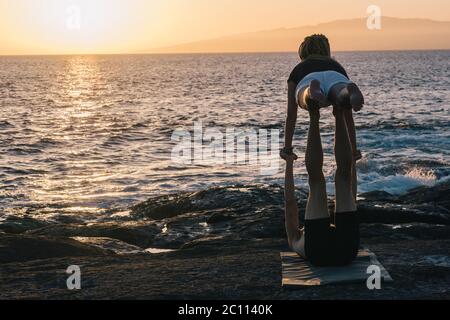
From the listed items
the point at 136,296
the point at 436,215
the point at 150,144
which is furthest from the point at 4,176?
the point at 136,296

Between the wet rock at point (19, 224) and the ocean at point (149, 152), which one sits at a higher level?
the wet rock at point (19, 224)

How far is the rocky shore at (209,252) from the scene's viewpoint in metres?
6.14

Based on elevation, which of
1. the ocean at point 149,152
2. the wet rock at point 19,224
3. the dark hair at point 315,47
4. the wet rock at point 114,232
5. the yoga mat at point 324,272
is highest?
the dark hair at point 315,47

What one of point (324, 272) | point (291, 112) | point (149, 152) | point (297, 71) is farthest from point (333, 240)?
point (149, 152)

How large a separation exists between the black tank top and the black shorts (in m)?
1.37

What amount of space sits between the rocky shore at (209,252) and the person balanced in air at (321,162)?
50cm

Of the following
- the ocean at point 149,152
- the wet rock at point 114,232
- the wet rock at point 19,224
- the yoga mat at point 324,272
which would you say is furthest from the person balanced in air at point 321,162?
the ocean at point 149,152

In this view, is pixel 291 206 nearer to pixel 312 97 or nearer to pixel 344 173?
pixel 344 173

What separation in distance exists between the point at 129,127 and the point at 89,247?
30131mm

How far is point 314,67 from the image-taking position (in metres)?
6.41

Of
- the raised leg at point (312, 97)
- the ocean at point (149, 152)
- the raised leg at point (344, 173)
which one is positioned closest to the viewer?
the raised leg at point (312, 97)

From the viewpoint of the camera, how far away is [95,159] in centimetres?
2667

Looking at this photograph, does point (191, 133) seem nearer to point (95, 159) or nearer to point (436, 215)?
point (95, 159)

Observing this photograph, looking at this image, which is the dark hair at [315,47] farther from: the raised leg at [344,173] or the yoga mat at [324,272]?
the yoga mat at [324,272]
